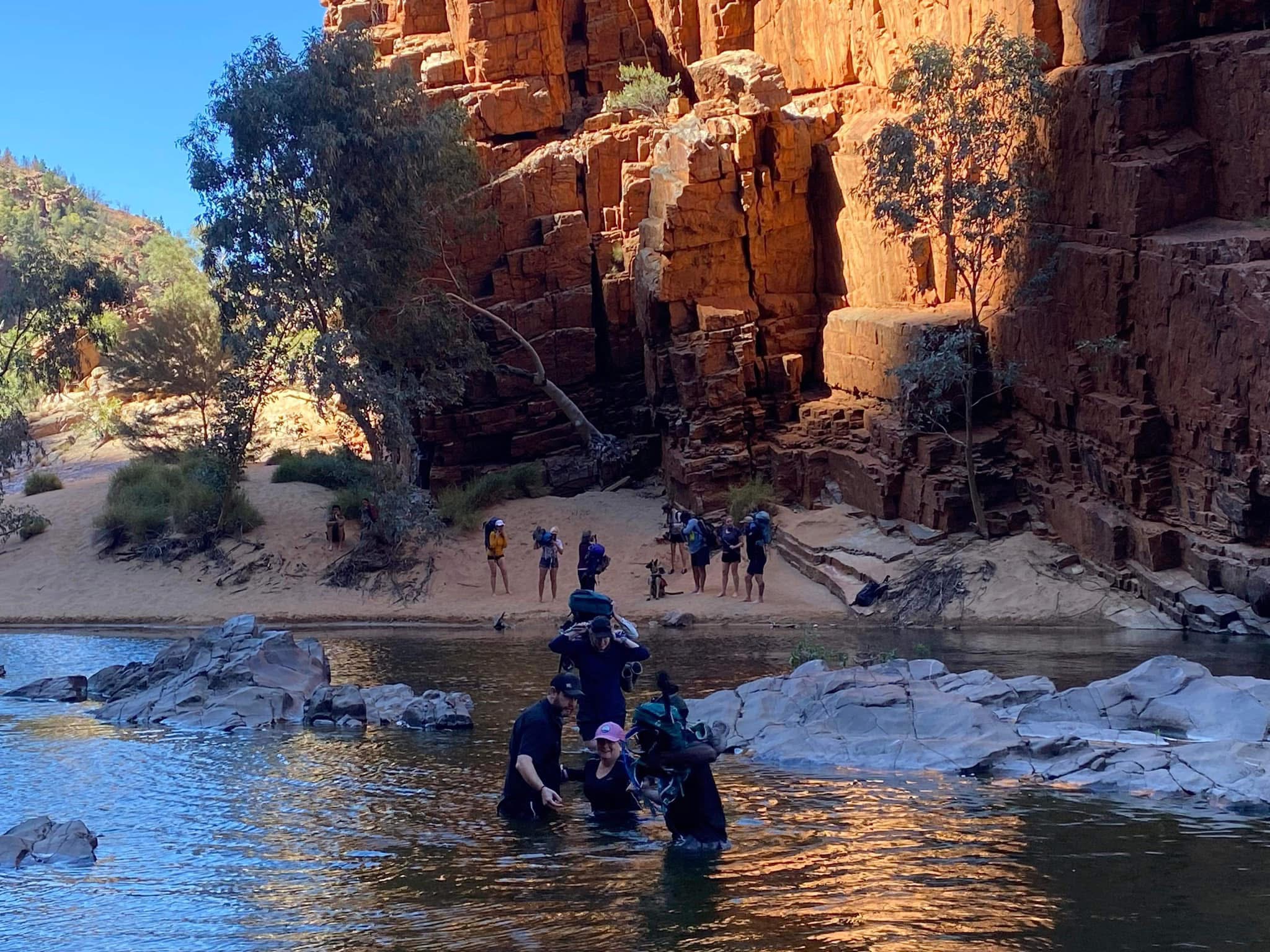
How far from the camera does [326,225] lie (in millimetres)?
30578

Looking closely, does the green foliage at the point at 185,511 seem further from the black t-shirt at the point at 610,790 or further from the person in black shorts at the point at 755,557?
the black t-shirt at the point at 610,790

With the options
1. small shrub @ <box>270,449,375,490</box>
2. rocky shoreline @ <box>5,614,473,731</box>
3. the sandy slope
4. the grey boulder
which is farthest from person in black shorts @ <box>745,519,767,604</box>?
small shrub @ <box>270,449,375,490</box>

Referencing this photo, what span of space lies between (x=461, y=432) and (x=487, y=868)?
989 inches

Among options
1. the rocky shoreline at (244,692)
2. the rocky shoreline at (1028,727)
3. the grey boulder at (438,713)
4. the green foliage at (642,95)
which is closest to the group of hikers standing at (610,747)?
the rocky shoreline at (1028,727)

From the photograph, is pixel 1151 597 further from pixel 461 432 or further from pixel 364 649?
pixel 461 432

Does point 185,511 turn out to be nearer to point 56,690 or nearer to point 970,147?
point 56,690

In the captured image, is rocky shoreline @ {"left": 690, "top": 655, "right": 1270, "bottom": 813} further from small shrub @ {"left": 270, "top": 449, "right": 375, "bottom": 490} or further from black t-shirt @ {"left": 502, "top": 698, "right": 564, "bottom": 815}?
small shrub @ {"left": 270, "top": 449, "right": 375, "bottom": 490}

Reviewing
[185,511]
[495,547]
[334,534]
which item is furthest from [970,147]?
[185,511]

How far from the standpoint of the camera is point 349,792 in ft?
41.2

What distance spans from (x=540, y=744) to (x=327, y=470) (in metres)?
25.0

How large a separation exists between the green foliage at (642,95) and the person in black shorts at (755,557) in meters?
14.8

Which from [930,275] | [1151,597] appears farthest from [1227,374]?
[930,275]

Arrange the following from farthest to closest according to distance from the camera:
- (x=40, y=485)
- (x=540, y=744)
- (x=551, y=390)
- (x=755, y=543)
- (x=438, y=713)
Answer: (x=40, y=485) < (x=551, y=390) < (x=755, y=543) < (x=438, y=713) < (x=540, y=744)

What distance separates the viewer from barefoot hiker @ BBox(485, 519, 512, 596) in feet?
89.9
